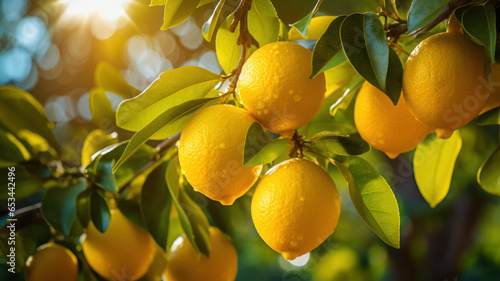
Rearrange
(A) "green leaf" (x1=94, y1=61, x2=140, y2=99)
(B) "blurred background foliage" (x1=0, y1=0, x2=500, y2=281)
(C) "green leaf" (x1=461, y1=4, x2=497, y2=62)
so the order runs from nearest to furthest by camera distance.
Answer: (C) "green leaf" (x1=461, y1=4, x2=497, y2=62) < (A) "green leaf" (x1=94, y1=61, x2=140, y2=99) < (B) "blurred background foliage" (x1=0, y1=0, x2=500, y2=281)

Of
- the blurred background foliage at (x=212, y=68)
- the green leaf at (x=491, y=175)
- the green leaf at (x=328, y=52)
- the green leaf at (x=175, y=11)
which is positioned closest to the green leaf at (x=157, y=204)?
the green leaf at (x=175, y=11)

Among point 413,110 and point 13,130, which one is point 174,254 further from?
point 413,110

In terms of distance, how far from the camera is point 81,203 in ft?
2.75

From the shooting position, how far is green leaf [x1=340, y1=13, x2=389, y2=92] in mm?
475

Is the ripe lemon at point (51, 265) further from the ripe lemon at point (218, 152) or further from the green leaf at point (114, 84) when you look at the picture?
the ripe lemon at point (218, 152)

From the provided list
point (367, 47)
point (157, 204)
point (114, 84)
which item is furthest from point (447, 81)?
point (114, 84)

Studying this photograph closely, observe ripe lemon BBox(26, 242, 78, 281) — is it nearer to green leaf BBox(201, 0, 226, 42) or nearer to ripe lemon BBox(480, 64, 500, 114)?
green leaf BBox(201, 0, 226, 42)

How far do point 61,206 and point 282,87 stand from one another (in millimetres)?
522

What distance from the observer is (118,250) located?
0.84m

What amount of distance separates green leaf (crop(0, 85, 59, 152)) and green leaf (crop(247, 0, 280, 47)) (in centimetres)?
58

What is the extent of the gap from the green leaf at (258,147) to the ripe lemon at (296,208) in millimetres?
30

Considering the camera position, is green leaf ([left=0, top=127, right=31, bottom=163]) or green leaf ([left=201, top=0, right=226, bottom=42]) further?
green leaf ([left=0, top=127, right=31, bottom=163])

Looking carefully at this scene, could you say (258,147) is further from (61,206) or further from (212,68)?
(212,68)

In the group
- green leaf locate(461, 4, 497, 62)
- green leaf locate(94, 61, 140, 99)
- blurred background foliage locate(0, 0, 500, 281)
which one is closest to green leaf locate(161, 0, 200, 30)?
green leaf locate(461, 4, 497, 62)
